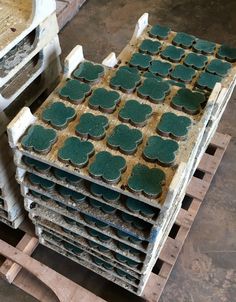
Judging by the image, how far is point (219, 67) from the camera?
187 cm

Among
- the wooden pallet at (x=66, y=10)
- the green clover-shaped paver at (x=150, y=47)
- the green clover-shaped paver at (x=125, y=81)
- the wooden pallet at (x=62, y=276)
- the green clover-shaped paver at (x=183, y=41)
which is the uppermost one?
the wooden pallet at (x=66, y=10)

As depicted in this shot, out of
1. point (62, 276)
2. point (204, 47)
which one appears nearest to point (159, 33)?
point (204, 47)

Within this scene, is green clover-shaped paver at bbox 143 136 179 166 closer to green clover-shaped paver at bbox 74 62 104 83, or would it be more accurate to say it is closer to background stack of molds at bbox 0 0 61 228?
green clover-shaped paver at bbox 74 62 104 83

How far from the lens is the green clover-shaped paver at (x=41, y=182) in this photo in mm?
1580

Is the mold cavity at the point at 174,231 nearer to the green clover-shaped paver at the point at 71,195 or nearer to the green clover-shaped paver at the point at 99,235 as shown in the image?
the green clover-shaped paver at the point at 99,235

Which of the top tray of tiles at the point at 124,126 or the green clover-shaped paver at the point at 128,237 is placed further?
the green clover-shaped paver at the point at 128,237

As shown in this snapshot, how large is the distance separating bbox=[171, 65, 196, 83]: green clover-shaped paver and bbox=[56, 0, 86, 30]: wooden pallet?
1931mm

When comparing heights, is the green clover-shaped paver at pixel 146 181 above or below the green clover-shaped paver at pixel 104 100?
below

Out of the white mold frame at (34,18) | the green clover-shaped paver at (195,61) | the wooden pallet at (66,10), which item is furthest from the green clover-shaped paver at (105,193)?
the wooden pallet at (66,10)

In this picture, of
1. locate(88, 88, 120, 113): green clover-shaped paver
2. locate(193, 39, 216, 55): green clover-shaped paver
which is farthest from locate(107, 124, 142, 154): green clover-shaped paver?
locate(193, 39, 216, 55): green clover-shaped paver

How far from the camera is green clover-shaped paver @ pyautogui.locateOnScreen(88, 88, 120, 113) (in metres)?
1.57

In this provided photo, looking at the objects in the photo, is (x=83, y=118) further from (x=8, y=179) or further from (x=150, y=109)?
(x=8, y=179)

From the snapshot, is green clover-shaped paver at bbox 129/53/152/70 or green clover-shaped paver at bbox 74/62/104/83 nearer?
green clover-shaped paver at bbox 74/62/104/83

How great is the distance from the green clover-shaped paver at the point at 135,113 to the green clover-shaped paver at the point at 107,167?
182 millimetres
